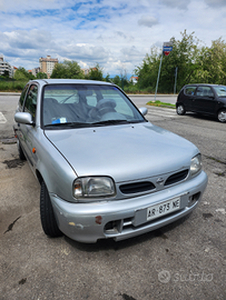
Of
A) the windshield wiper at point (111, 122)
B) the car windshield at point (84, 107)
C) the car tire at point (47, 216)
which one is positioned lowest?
the car tire at point (47, 216)

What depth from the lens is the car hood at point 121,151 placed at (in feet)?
6.00

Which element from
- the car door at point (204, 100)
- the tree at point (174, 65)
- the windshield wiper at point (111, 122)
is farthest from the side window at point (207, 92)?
the tree at point (174, 65)

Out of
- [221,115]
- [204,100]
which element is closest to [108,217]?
[221,115]

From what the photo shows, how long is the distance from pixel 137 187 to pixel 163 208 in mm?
313

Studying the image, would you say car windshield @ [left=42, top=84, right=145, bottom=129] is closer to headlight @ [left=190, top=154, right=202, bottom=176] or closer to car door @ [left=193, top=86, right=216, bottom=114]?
headlight @ [left=190, top=154, right=202, bottom=176]

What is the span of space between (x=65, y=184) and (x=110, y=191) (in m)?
0.36

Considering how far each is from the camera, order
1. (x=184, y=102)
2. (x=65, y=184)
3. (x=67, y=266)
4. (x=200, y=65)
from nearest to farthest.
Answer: (x=65, y=184) < (x=67, y=266) < (x=184, y=102) < (x=200, y=65)

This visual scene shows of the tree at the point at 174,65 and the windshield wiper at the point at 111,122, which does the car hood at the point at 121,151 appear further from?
the tree at the point at 174,65

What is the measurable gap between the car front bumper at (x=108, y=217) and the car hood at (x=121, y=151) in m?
0.21

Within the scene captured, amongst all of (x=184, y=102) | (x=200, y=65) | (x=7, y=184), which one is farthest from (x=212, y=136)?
(x=200, y=65)

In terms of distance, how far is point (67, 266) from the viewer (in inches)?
75.0

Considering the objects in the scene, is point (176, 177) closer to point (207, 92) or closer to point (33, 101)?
point (33, 101)

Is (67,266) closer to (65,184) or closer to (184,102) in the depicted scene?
(65,184)

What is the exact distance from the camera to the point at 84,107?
294cm
